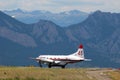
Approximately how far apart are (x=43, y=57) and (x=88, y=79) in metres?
56.8

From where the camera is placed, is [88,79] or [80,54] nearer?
[88,79]

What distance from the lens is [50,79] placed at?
89.4m

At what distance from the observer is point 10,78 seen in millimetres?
84250

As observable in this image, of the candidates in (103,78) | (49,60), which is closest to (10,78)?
(103,78)

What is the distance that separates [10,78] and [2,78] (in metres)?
1.43

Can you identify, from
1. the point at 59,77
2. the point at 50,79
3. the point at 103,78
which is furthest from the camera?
the point at 103,78

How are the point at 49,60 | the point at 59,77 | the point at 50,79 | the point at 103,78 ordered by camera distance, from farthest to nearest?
the point at 49,60 < the point at 103,78 < the point at 59,77 < the point at 50,79

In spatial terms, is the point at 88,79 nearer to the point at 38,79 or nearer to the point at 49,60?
the point at 38,79

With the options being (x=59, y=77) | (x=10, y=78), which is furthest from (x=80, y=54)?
(x=10, y=78)

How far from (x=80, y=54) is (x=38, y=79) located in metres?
75.5

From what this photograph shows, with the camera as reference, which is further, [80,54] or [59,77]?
[80,54]

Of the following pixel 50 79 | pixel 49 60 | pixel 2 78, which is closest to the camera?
pixel 2 78

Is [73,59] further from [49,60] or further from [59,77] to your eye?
[59,77]

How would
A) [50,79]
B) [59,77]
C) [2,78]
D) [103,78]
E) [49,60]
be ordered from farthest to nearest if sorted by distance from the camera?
1. [49,60]
2. [103,78]
3. [59,77]
4. [50,79]
5. [2,78]
